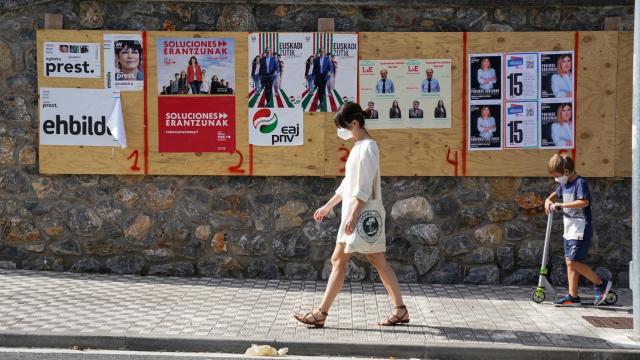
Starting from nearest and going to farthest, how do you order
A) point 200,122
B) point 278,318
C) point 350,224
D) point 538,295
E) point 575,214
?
1. point 350,224
2. point 278,318
3. point 575,214
4. point 538,295
5. point 200,122

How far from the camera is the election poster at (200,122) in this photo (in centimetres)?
1008

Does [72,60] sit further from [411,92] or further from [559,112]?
[559,112]

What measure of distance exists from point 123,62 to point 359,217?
419 centimetres

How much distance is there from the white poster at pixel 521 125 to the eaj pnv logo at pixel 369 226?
10.1 ft

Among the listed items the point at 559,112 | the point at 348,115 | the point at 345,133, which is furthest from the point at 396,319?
the point at 559,112

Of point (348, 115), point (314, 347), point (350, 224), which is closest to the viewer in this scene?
point (314, 347)

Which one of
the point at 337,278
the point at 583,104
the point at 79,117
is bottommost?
the point at 337,278

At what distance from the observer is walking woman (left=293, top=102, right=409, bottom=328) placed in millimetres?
7375

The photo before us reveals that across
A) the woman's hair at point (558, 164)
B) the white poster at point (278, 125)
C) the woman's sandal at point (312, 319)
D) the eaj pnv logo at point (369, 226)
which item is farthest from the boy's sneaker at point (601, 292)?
the white poster at point (278, 125)

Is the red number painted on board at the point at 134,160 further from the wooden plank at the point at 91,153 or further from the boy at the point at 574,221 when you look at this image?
the boy at the point at 574,221

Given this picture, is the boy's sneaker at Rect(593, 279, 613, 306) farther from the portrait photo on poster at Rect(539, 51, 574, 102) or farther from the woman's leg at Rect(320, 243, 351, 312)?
the woman's leg at Rect(320, 243, 351, 312)

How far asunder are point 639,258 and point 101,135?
20.6 ft

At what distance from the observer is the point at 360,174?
290 inches

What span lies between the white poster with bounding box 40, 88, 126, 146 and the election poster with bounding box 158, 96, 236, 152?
2.17 feet
